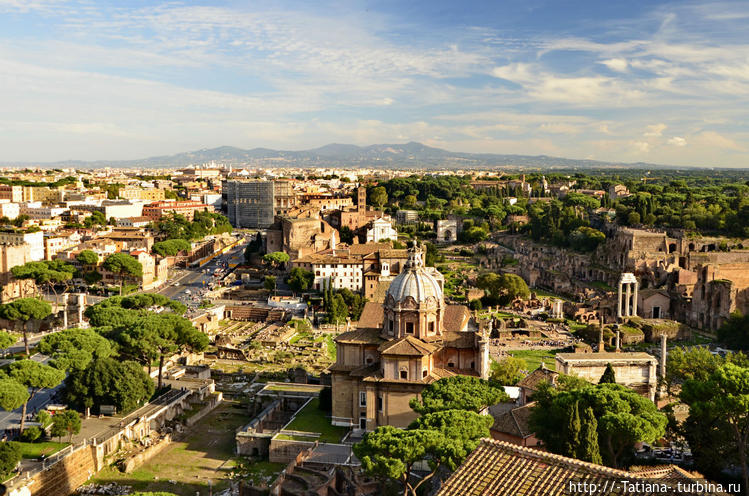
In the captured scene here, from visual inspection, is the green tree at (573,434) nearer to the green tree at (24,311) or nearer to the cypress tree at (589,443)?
the cypress tree at (589,443)

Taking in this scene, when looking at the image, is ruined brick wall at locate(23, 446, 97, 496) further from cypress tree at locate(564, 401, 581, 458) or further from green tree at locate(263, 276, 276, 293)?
green tree at locate(263, 276, 276, 293)

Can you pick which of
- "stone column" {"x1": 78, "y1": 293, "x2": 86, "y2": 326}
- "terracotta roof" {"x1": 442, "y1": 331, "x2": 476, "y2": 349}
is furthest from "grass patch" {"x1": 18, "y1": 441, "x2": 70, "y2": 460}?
"stone column" {"x1": 78, "y1": 293, "x2": 86, "y2": 326}

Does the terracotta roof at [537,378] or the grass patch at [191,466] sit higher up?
the terracotta roof at [537,378]

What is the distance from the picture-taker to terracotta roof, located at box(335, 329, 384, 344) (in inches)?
1229

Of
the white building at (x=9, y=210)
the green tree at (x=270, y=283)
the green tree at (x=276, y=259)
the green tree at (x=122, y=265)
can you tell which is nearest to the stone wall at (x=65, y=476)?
the green tree at (x=270, y=283)

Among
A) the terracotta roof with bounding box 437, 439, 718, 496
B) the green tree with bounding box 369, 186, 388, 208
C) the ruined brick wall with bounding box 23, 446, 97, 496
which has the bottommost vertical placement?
the ruined brick wall with bounding box 23, 446, 97, 496

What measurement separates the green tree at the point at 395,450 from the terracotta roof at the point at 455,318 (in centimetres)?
1281

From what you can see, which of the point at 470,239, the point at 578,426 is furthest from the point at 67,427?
the point at 470,239

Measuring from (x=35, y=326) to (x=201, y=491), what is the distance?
35093 millimetres

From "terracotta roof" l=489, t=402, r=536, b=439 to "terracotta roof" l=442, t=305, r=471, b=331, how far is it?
5892 millimetres

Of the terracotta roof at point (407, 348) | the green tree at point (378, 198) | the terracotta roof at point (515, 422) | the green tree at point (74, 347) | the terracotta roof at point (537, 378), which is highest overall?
the green tree at point (378, 198)

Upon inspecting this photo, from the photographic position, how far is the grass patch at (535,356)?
144 ft

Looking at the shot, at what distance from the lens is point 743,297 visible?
54406 mm

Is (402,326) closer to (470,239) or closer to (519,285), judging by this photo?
(519,285)
